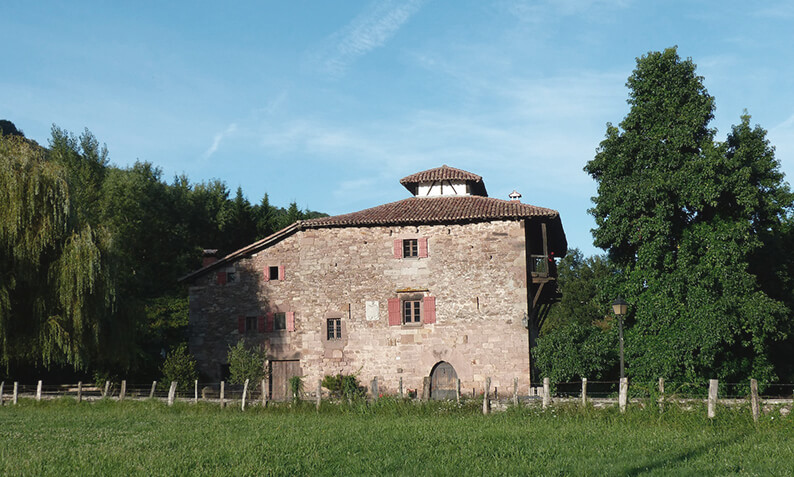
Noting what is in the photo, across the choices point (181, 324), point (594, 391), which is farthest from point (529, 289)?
point (181, 324)

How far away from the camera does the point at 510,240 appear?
3025 centimetres

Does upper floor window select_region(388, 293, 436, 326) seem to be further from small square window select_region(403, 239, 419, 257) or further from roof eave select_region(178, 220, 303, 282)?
roof eave select_region(178, 220, 303, 282)

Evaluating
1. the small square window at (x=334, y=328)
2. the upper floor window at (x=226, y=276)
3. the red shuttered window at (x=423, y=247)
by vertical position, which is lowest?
the small square window at (x=334, y=328)

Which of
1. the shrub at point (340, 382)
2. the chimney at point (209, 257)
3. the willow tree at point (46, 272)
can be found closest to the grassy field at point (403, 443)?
the willow tree at point (46, 272)

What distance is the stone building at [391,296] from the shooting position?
29797mm

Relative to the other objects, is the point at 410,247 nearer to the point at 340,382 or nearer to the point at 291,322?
the point at 291,322

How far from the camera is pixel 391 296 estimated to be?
3081 cm

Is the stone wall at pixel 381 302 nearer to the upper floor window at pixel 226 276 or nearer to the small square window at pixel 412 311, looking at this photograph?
the upper floor window at pixel 226 276

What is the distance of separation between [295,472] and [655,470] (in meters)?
5.43

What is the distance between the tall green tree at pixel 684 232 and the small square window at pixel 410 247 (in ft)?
24.0

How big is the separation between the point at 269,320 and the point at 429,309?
6956 millimetres

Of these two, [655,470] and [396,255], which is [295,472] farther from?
[396,255]

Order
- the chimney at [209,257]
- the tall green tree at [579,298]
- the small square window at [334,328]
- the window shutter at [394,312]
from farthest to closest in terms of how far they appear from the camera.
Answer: the tall green tree at [579,298], the chimney at [209,257], the small square window at [334,328], the window shutter at [394,312]

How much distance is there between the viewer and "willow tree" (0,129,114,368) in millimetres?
24328
